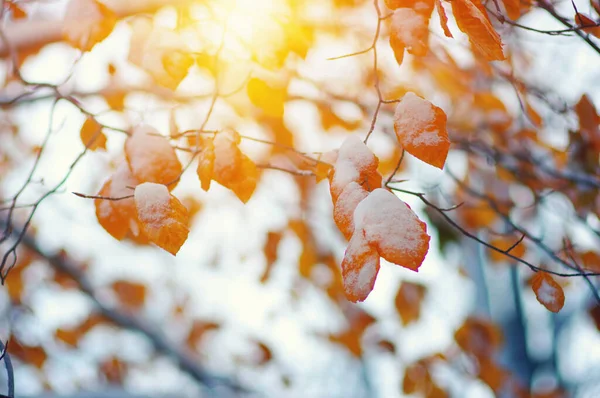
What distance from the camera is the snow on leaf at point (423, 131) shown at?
2.64 feet

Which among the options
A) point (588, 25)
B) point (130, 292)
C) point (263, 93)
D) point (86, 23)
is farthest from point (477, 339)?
point (130, 292)

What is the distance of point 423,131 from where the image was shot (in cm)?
81

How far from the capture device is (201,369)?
3299 millimetres

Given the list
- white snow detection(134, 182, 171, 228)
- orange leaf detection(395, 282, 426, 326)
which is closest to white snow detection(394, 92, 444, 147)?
white snow detection(134, 182, 171, 228)

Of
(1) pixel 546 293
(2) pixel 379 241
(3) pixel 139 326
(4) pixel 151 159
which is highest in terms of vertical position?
(2) pixel 379 241

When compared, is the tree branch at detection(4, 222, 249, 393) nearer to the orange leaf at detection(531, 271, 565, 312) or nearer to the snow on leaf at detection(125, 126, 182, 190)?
the snow on leaf at detection(125, 126, 182, 190)

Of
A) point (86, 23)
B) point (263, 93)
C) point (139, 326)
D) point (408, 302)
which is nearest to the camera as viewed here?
point (86, 23)

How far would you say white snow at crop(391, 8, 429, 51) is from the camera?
96cm

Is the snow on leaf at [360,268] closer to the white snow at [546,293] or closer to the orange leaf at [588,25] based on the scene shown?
the white snow at [546,293]

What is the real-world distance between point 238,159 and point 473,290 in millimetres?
3961

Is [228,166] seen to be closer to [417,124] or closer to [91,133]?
[417,124]

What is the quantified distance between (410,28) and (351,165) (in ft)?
1.10

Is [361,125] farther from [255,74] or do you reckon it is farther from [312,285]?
[312,285]

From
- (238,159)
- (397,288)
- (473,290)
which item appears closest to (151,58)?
(238,159)
